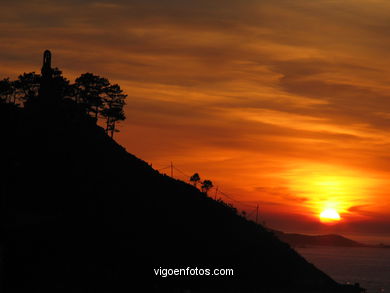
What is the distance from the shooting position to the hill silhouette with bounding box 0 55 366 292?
98312 millimetres

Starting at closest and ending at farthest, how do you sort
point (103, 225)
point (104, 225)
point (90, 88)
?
1. point (103, 225)
2. point (104, 225)
3. point (90, 88)

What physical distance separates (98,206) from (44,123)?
24554 millimetres

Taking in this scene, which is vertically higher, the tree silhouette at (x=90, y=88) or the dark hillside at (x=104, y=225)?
the tree silhouette at (x=90, y=88)

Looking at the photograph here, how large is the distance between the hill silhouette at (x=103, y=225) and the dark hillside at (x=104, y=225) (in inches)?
9.2

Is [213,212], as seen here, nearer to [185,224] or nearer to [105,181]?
[185,224]

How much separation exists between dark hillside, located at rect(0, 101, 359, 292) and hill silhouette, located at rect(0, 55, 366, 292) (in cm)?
23

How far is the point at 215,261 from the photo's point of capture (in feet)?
416

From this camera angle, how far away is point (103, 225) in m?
114

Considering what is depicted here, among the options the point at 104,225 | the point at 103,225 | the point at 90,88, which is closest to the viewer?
the point at 103,225

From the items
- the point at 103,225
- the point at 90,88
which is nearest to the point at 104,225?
the point at 103,225

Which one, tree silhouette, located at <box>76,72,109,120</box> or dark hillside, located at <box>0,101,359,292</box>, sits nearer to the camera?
dark hillside, located at <box>0,101,359,292</box>

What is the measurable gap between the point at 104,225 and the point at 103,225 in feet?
0.78

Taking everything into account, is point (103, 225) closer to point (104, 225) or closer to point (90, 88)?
point (104, 225)

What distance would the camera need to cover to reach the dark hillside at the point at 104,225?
98.3 m
